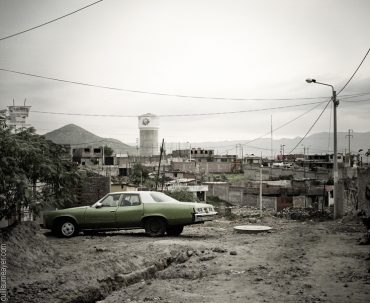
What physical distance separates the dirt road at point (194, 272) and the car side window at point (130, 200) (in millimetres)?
1573

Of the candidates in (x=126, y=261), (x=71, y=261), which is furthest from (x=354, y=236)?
(x=71, y=261)

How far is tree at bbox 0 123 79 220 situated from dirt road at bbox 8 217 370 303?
3.63 feet

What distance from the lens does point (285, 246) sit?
10.5 metres

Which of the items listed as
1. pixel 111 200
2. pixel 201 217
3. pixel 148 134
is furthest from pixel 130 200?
pixel 148 134

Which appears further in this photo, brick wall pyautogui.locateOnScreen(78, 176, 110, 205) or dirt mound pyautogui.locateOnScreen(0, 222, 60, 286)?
brick wall pyautogui.locateOnScreen(78, 176, 110, 205)

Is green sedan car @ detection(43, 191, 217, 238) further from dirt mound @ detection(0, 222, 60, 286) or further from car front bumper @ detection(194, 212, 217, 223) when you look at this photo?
dirt mound @ detection(0, 222, 60, 286)

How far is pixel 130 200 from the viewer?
12453 mm

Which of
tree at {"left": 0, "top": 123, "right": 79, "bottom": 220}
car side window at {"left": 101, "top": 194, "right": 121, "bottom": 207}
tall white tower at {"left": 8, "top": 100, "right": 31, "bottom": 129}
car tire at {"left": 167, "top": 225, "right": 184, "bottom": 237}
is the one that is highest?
tall white tower at {"left": 8, "top": 100, "right": 31, "bottom": 129}

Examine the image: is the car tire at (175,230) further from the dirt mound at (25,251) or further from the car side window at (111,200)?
the dirt mound at (25,251)

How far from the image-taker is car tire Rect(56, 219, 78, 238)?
1236 cm

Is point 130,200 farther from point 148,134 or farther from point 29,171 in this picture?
point 148,134

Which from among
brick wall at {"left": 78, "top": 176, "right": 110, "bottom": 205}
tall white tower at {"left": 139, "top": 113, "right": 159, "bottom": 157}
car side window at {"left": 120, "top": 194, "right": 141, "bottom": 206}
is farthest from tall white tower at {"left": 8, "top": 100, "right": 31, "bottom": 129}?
tall white tower at {"left": 139, "top": 113, "right": 159, "bottom": 157}

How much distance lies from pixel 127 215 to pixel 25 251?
4.56 meters

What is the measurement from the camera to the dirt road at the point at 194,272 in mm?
6258
